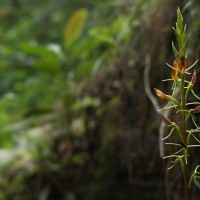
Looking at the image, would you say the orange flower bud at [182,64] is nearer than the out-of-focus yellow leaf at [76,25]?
Yes

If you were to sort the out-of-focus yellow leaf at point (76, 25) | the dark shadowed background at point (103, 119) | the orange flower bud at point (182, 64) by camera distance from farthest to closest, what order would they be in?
the out-of-focus yellow leaf at point (76, 25) < the dark shadowed background at point (103, 119) < the orange flower bud at point (182, 64)

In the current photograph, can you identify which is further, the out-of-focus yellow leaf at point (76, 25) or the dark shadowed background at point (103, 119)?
the out-of-focus yellow leaf at point (76, 25)

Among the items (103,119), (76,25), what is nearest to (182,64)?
(103,119)

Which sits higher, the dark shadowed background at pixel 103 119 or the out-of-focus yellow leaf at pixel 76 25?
the out-of-focus yellow leaf at pixel 76 25

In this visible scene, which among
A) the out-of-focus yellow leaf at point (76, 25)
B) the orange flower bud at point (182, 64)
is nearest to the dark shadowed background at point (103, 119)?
the out-of-focus yellow leaf at point (76, 25)

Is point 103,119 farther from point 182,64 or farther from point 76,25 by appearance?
point 182,64

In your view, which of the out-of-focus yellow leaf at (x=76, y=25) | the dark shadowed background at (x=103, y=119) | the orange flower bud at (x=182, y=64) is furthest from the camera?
the out-of-focus yellow leaf at (x=76, y=25)

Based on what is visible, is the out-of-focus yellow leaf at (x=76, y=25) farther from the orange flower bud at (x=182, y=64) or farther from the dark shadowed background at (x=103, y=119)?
the orange flower bud at (x=182, y=64)

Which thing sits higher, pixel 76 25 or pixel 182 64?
pixel 76 25

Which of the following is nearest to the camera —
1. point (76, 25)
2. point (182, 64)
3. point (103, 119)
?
point (182, 64)

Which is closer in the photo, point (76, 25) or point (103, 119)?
point (103, 119)

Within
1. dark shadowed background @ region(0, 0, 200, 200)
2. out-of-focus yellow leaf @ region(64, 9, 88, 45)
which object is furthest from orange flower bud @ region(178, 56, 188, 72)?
out-of-focus yellow leaf @ region(64, 9, 88, 45)

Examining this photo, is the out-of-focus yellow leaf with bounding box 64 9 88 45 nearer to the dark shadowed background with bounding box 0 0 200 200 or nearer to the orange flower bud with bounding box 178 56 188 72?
the dark shadowed background with bounding box 0 0 200 200

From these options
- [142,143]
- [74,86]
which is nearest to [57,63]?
[74,86]
